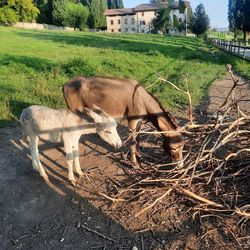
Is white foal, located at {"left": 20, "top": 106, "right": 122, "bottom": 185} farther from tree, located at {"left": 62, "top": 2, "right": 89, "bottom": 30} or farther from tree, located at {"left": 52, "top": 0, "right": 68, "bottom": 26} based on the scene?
tree, located at {"left": 52, "top": 0, "right": 68, "bottom": 26}

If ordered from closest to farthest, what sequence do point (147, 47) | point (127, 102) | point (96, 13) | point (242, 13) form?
point (127, 102)
point (147, 47)
point (242, 13)
point (96, 13)

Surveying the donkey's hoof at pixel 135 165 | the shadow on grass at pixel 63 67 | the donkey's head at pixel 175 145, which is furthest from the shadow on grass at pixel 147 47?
the donkey's hoof at pixel 135 165

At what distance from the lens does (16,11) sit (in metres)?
66.5

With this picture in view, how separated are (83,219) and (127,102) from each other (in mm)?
2642

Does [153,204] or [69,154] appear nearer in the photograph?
[153,204]

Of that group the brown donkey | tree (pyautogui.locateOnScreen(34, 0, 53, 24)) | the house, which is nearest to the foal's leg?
the brown donkey

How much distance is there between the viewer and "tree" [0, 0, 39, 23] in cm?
6125

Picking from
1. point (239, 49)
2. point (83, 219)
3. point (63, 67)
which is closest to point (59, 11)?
point (239, 49)

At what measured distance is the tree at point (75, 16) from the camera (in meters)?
76.3

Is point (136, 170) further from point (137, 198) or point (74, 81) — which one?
point (74, 81)

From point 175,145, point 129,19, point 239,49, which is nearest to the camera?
point 175,145

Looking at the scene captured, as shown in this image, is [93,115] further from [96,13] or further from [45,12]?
[96,13]

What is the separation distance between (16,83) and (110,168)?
705cm

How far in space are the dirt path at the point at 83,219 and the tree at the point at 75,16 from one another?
74830mm
